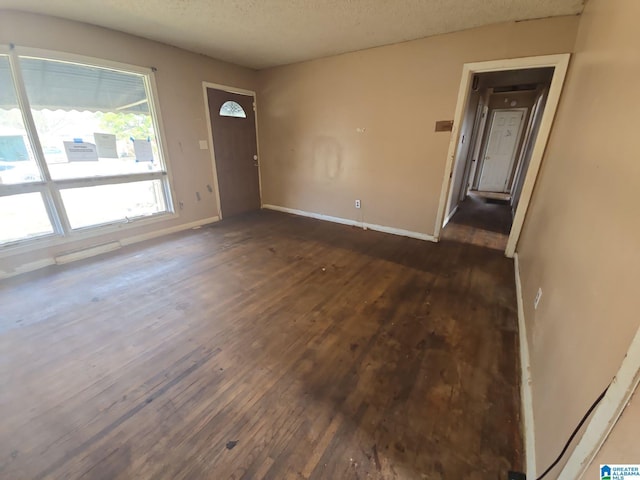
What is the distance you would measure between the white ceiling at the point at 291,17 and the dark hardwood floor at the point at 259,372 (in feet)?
8.41

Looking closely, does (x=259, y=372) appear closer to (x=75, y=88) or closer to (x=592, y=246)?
(x=592, y=246)

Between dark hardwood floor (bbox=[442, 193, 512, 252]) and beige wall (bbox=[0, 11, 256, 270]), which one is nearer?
beige wall (bbox=[0, 11, 256, 270])

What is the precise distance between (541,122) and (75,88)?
518 cm

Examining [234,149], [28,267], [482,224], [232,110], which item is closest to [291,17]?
[232,110]

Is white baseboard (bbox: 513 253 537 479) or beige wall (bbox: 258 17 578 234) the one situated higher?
beige wall (bbox: 258 17 578 234)

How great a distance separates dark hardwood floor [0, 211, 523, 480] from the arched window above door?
2.87 m

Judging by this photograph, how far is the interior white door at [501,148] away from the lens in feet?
22.6

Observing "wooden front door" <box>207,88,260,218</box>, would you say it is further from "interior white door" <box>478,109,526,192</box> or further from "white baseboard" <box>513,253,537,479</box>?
"interior white door" <box>478,109,526,192</box>

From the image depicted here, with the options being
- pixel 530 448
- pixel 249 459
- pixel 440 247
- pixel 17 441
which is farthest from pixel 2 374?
pixel 440 247

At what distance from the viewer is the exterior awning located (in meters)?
2.61

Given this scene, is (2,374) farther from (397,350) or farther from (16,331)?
(397,350)

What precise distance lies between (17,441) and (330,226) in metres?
3.77
